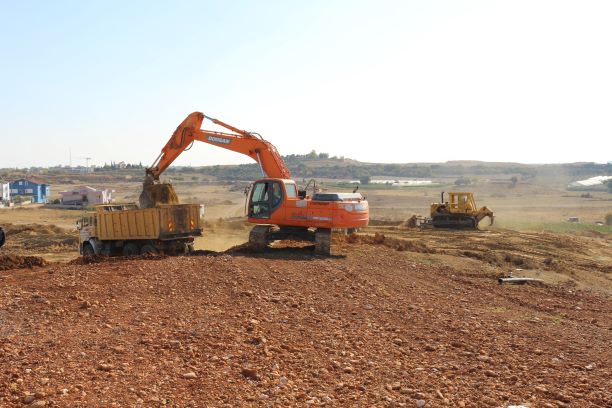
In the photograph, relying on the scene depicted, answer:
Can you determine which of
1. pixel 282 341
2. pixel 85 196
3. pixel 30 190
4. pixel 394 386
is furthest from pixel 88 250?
pixel 30 190

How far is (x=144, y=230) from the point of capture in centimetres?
1878

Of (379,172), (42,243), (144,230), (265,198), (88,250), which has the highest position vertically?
(379,172)

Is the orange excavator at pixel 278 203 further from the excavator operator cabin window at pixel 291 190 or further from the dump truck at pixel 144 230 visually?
the dump truck at pixel 144 230

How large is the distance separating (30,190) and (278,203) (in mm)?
64112

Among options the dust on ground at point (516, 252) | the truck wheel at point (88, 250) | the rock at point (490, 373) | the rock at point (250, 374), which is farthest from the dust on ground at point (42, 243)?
the rock at point (490, 373)

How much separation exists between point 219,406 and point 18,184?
7640 centimetres

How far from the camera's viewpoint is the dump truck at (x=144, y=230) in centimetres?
1867

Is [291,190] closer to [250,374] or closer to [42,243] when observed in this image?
[250,374]

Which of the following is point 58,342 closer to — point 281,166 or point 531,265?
point 281,166

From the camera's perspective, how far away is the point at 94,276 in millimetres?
12297

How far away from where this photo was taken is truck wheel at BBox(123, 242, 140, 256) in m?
19.3

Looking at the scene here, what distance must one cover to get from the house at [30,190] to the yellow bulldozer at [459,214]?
54.9m

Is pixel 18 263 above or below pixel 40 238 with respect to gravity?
above

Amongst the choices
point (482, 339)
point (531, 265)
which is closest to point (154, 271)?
point (482, 339)
